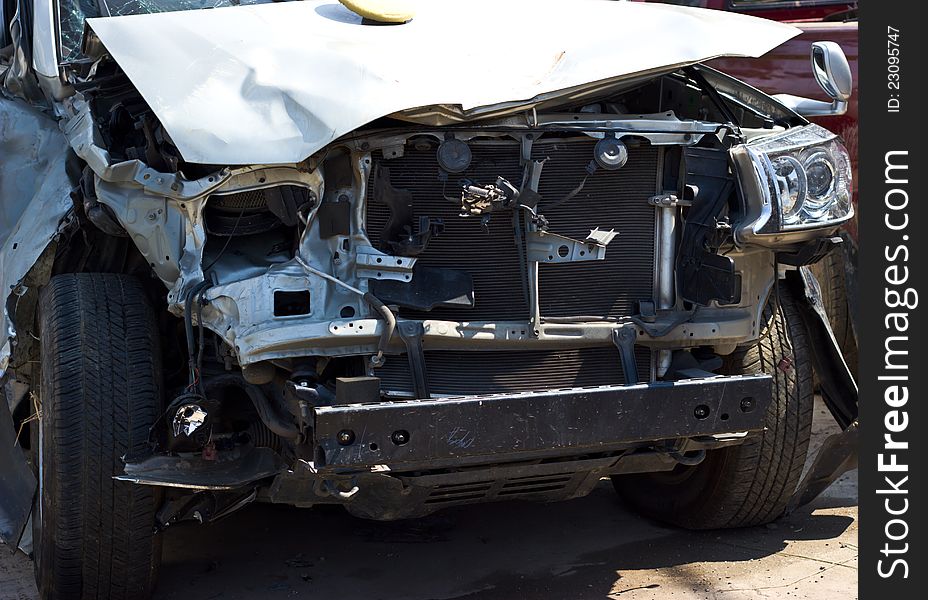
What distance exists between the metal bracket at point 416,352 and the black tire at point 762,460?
1.20m

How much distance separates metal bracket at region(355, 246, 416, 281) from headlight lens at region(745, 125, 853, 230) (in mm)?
1100

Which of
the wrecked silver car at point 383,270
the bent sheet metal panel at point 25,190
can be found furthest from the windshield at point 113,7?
the wrecked silver car at point 383,270

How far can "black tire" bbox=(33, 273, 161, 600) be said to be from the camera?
3666 mm

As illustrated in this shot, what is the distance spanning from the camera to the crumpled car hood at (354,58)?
3.52 metres

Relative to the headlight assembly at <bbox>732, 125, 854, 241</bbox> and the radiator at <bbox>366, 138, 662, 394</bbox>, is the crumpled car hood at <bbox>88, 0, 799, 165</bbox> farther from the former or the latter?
the headlight assembly at <bbox>732, 125, 854, 241</bbox>

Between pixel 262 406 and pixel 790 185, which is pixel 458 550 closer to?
pixel 262 406

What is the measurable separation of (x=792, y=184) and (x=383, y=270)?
1.29 meters

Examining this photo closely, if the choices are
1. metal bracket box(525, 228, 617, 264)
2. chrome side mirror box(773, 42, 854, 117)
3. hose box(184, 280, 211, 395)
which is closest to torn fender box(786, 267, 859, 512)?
chrome side mirror box(773, 42, 854, 117)

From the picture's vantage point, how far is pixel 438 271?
366cm

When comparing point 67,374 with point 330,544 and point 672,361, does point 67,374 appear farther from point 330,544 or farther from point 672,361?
point 672,361

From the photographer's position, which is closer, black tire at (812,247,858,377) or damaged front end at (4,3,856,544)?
damaged front end at (4,3,856,544)

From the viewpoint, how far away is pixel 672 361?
3891 millimetres

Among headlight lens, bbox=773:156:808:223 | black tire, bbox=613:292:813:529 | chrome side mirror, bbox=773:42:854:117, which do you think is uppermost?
chrome side mirror, bbox=773:42:854:117

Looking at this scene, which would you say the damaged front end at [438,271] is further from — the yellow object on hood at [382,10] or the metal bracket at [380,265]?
the yellow object on hood at [382,10]
